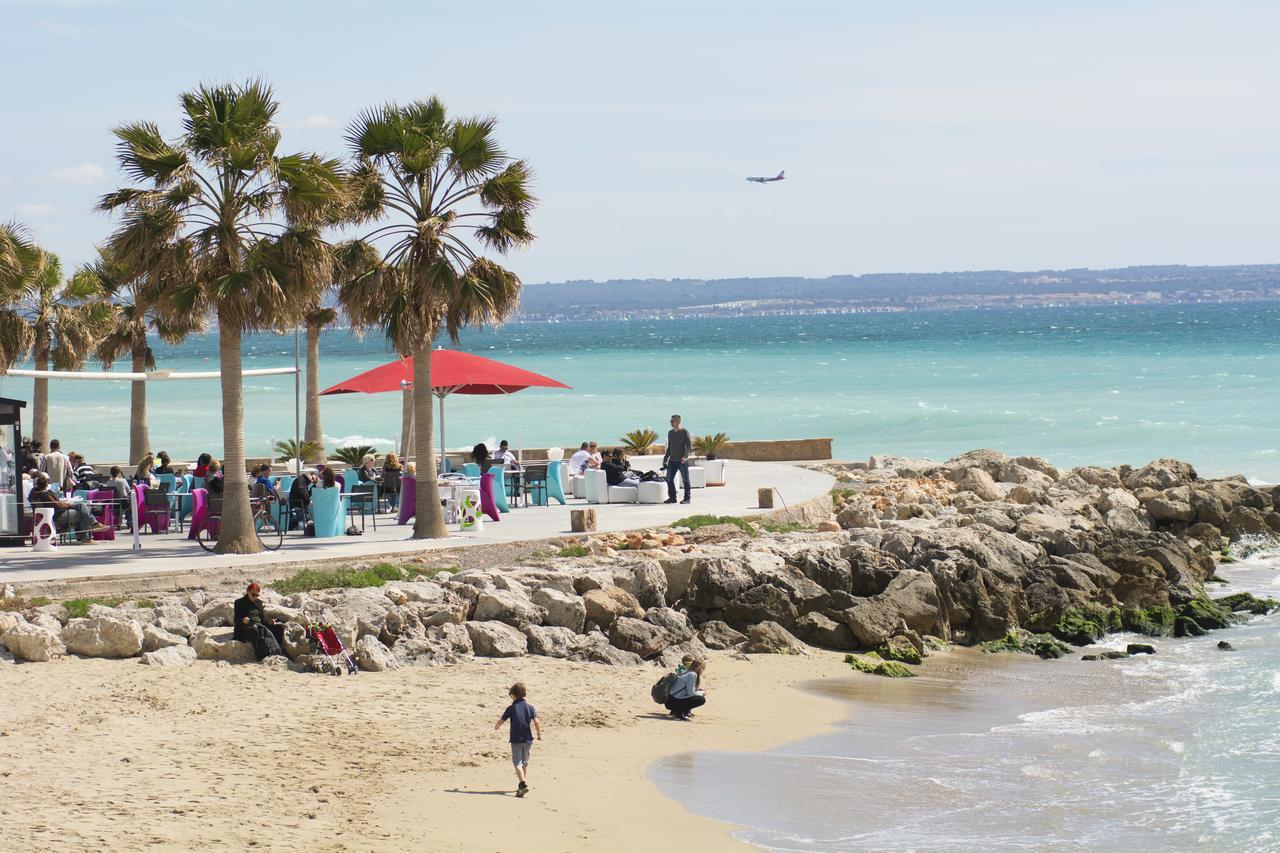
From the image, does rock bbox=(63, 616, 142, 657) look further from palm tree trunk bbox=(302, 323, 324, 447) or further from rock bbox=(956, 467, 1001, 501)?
rock bbox=(956, 467, 1001, 501)

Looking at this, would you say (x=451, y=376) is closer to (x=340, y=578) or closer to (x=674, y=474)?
(x=674, y=474)

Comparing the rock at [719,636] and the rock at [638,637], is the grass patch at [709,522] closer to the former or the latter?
the rock at [719,636]

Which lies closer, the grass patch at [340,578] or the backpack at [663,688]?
the backpack at [663,688]

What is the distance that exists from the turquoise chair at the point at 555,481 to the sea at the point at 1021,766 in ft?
28.4

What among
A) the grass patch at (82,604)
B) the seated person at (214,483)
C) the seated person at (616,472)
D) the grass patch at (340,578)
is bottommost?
the grass patch at (82,604)

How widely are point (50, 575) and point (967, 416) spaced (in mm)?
46711

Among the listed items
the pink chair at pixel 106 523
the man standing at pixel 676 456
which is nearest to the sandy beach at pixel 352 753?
the pink chair at pixel 106 523

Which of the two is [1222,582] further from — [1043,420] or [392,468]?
[1043,420]

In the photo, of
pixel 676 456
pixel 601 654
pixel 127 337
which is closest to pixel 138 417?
pixel 127 337

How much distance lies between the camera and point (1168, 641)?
19.1 metres

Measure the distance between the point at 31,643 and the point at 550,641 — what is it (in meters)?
5.30

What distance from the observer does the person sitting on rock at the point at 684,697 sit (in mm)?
13875

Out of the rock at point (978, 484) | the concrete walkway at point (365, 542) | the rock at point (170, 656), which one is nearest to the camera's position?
the rock at point (170, 656)

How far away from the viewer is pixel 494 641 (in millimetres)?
15781
